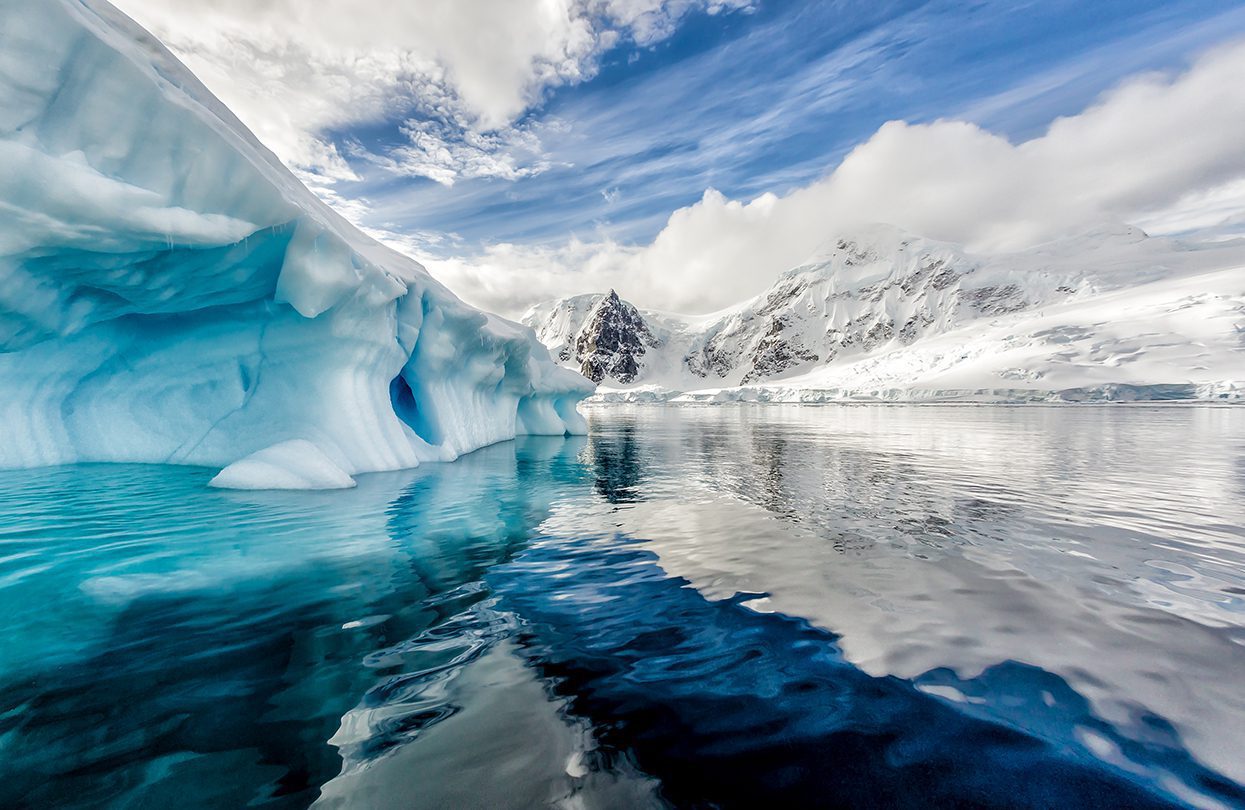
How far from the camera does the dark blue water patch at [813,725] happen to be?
2.14 metres

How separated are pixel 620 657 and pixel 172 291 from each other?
10.9m

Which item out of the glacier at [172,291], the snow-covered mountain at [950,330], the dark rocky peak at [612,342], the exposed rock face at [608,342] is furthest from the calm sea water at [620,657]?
the dark rocky peak at [612,342]

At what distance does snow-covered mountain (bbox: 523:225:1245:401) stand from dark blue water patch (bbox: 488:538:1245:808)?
237ft

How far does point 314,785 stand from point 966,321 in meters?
158

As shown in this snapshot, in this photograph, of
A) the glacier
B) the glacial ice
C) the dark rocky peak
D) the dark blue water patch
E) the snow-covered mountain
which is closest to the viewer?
the dark blue water patch

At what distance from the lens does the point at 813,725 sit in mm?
2588

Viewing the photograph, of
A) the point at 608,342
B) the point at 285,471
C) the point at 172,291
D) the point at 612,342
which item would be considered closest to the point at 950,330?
the point at 612,342

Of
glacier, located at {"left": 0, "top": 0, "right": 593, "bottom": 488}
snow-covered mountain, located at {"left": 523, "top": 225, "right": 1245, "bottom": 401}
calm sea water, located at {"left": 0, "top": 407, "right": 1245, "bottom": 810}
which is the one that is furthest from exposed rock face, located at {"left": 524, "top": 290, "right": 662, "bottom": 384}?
calm sea water, located at {"left": 0, "top": 407, "right": 1245, "bottom": 810}

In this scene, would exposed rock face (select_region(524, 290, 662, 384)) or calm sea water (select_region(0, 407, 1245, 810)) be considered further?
exposed rock face (select_region(524, 290, 662, 384))

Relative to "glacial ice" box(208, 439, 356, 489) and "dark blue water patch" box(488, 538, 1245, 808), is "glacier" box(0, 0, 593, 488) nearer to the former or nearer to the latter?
"glacial ice" box(208, 439, 356, 489)

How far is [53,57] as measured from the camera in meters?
6.39

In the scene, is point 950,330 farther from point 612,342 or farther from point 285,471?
point 285,471

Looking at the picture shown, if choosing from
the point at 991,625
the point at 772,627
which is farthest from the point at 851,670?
the point at 991,625

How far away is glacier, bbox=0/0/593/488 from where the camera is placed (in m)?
6.62
